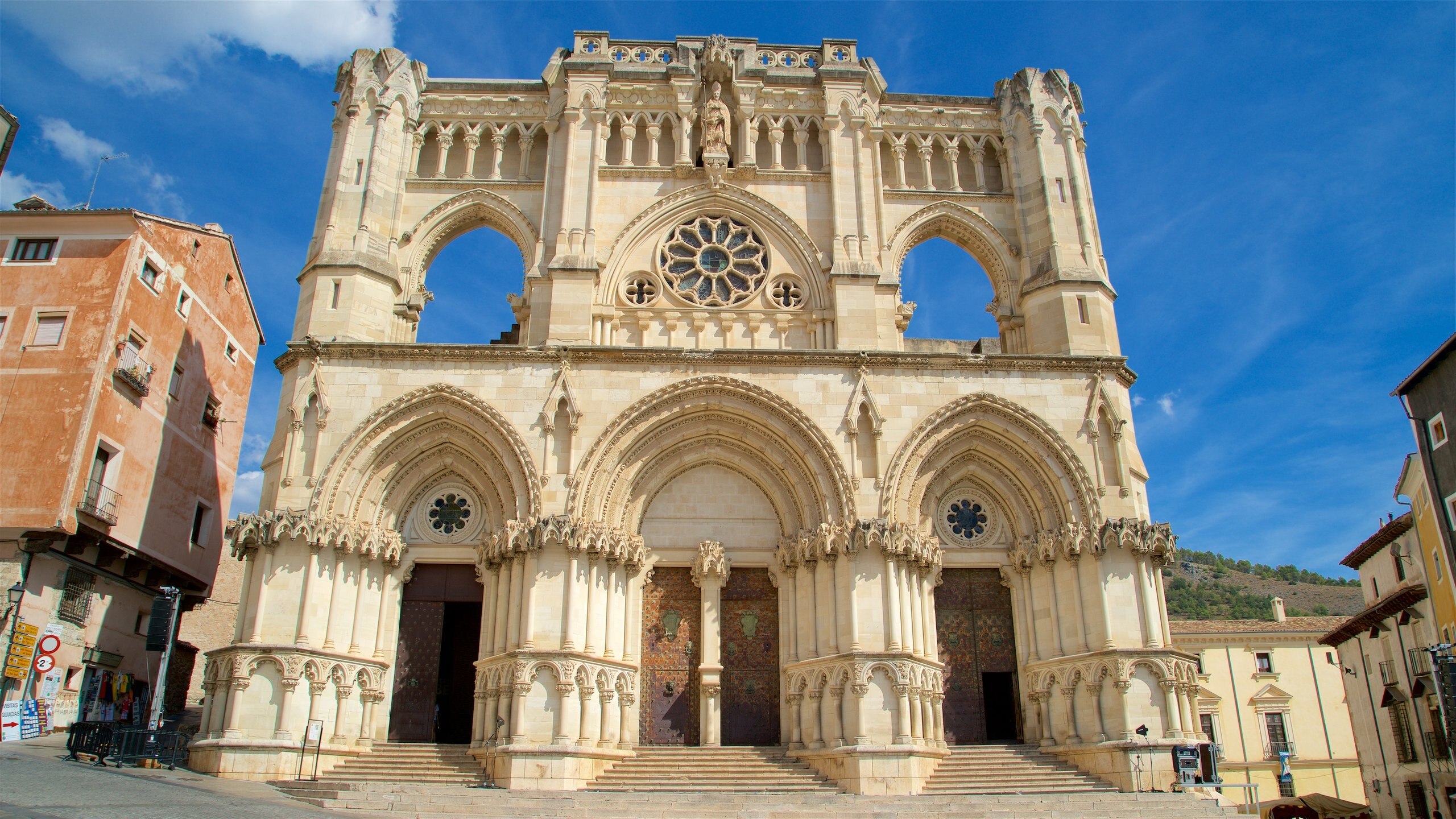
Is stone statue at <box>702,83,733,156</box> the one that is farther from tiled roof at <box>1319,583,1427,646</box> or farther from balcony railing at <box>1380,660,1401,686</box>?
balcony railing at <box>1380,660,1401,686</box>

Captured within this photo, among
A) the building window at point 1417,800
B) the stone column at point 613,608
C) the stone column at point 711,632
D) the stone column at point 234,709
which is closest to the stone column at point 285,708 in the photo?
the stone column at point 234,709

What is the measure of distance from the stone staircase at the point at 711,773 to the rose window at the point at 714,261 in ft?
28.7

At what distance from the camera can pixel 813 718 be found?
17000 mm

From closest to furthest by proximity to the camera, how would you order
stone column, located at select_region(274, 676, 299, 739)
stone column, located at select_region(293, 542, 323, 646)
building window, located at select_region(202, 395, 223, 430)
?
stone column, located at select_region(274, 676, 299, 739) → stone column, located at select_region(293, 542, 323, 646) → building window, located at select_region(202, 395, 223, 430)

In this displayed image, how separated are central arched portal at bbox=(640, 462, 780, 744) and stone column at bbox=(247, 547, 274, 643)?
6.58 metres

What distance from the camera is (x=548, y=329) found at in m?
19.2

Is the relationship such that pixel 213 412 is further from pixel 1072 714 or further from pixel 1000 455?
pixel 1072 714

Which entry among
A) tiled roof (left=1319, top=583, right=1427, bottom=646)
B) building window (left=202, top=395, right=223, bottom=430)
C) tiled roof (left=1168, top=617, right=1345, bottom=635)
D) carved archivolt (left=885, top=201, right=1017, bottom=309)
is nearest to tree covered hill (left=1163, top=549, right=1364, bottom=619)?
tiled roof (left=1168, top=617, right=1345, bottom=635)

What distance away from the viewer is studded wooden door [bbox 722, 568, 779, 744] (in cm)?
1805

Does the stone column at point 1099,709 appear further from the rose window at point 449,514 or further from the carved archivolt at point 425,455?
the rose window at point 449,514

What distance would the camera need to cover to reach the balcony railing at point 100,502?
1992 centimetres

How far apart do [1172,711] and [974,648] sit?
11.8 ft

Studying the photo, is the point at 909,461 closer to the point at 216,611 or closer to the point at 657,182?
the point at 657,182

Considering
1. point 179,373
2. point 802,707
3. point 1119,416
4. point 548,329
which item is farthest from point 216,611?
point 1119,416
